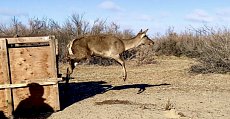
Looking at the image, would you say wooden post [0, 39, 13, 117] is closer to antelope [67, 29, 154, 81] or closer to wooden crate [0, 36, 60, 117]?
wooden crate [0, 36, 60, 117]

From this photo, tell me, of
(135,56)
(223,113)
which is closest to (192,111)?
(223,113)

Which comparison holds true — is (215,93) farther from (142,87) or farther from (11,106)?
(11,106)

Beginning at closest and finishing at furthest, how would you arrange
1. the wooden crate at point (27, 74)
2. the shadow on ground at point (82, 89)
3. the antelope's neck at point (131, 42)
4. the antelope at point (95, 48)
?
the wooden crate at point (27, 74) < the shadow on ground at point (82, 89) < the antelope at point (95, 48) < the antelope's neck at point (131, 42)

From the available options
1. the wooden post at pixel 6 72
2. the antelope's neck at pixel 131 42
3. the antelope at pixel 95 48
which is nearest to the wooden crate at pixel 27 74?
the wooden post at pixel 6 72

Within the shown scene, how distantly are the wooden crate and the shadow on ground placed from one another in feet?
3.51

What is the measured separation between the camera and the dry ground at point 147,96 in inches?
433

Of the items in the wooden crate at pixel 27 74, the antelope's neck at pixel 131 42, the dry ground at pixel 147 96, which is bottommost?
the dry ground at pixel 147 96

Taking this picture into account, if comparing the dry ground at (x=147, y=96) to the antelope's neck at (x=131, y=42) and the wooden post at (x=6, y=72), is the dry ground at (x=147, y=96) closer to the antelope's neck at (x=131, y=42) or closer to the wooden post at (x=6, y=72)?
the wooden post at (x=6, y=72)

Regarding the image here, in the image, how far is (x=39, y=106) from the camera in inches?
447

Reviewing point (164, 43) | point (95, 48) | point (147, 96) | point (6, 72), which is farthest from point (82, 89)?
point (164, 43)

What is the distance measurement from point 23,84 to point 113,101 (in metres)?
3.08

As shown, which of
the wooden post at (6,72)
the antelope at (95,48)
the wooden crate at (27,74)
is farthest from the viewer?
the antelope at (95,48)

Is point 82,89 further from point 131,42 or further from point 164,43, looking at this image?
point 164,43

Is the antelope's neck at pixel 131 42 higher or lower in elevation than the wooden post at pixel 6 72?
higher
